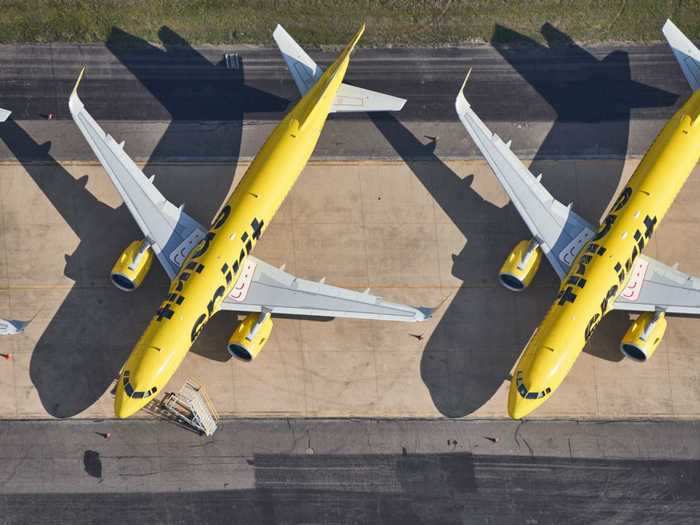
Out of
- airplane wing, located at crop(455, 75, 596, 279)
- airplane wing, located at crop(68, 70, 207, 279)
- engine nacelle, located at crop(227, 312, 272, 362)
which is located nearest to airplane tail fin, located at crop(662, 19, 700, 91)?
airplane wing, located at crop(455, 75, 596, 279)

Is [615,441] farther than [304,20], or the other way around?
[304,20]

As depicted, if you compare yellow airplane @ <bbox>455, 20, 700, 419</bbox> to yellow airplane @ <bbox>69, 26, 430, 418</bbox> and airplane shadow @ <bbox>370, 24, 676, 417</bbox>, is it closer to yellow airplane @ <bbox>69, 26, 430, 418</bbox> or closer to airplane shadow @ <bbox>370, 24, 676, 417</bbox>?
airplane shadow @ <bbox>370, 24, 676, 417</bbox>

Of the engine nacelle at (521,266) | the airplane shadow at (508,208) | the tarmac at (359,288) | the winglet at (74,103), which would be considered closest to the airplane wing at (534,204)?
the engine nacelle at (521,266)

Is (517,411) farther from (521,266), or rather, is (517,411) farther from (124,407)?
(124,407)

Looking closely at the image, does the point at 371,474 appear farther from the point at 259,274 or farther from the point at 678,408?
the point at 678,408

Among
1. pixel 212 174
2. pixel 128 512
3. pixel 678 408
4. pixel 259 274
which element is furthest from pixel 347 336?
pixel 678 408
